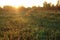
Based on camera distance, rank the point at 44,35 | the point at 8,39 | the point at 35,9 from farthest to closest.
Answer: the point at 35,9 → the point at 44,35 → the point at 8,39

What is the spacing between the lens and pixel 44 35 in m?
7.13

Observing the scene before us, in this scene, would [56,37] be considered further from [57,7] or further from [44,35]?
[57,7]

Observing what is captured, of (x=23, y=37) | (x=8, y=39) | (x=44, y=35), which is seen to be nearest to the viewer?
(x=8, y=39)

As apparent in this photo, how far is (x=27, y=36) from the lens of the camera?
6395 millimetres

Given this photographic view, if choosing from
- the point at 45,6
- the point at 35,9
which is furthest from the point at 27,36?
the point at 45,6

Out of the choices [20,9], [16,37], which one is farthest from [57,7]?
[16,37]

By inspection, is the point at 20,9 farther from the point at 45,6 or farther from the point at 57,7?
the point at 57,7

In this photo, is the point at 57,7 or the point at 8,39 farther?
the point at 57,7

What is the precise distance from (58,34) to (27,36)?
135 cm

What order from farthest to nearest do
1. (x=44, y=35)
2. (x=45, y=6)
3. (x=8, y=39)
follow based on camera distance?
1. (x=45, y=6)
2. (x=44, y=35)
3. (x=8, y=39)

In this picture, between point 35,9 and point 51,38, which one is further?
point 35,9

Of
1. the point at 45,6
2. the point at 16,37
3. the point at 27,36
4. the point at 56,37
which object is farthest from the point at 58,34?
the point at 45,6

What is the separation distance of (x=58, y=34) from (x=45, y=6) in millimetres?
14327

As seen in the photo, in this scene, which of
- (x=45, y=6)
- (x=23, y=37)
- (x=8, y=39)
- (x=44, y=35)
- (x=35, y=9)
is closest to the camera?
(x=8, y=39)
